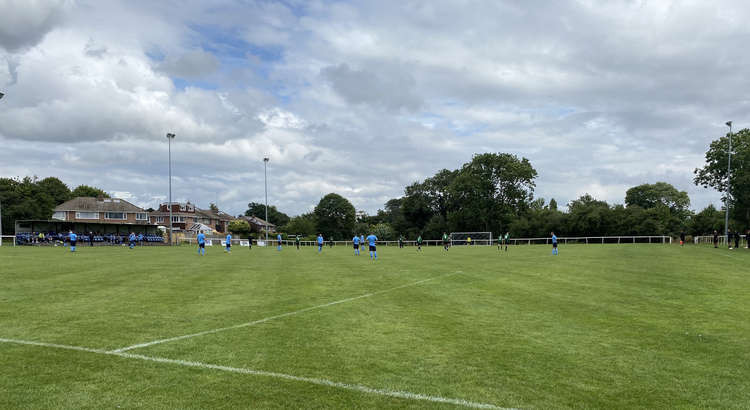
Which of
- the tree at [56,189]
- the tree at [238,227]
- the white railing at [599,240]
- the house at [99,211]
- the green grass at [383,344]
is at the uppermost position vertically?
A: the tree at [56,189]

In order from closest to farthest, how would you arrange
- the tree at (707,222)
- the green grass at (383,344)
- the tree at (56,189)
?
the green grass at (383,344), the tree at (707,222), the tree at (56,189)

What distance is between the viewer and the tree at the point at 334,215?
12431cm

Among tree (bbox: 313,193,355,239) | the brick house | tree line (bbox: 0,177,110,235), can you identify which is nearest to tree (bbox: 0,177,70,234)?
tree line (bbox: 0,177,110,235)

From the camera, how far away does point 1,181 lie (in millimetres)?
86625

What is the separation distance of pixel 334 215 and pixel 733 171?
87.4 m

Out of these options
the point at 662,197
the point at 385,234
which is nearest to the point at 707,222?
the point at 662,197

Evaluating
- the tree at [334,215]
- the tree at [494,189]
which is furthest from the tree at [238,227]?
the tree at [494,189]

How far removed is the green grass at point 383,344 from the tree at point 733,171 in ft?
143

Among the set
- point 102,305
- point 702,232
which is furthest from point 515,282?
point 702,232

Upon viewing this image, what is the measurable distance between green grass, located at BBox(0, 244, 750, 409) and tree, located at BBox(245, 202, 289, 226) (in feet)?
528

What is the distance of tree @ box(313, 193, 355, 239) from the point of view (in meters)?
124

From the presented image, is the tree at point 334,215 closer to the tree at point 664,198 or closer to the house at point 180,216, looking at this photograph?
the house at point 180,216

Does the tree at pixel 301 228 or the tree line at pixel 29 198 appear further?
the tree at pixel 301 228

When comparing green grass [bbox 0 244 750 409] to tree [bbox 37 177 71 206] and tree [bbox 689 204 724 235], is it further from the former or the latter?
tree [bbox 37 177 71 206]
